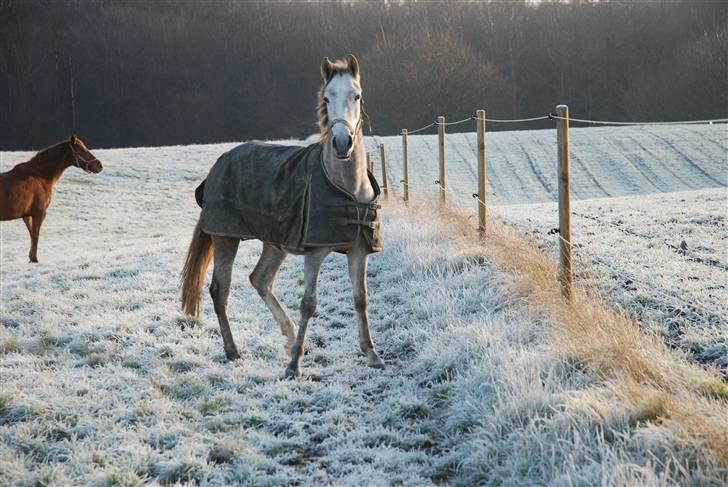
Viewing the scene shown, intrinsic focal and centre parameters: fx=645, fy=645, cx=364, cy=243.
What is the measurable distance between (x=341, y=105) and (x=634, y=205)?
11.6 metres

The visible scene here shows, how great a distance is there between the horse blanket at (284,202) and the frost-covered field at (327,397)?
1.06 metres

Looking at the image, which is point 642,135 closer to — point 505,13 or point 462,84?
point 462,84

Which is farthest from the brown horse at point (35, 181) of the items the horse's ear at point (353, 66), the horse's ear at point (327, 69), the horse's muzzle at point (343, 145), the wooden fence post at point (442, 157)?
the horse's muzzle at point (343, 145)

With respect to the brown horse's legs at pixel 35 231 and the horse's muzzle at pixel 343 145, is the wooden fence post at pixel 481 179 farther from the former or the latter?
the brown horse's legs at pixel 35 231

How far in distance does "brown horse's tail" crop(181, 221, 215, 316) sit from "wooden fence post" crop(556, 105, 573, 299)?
10.6 feet

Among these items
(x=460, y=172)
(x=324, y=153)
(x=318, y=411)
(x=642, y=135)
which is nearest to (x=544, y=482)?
(x=318, y=411)

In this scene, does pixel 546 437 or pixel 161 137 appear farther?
pixel 161 137

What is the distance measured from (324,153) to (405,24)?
58705mm


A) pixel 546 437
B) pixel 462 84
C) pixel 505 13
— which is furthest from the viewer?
pixel 505 13

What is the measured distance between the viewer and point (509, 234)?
8.02 meters

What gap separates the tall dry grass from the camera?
2771 mm

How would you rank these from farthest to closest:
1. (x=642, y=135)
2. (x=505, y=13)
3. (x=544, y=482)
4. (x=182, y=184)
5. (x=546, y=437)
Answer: (x=505, y=13), (x=642, y=135), (x=182, y=184), (x=546, y=437), (x=544, y=482)

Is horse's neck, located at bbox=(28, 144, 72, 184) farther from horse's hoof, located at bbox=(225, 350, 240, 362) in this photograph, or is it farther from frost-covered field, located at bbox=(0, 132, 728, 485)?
horse's hoof, located at bbox=(225, 350, 240, 362)

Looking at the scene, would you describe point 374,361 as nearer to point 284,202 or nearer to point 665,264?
point 284,202
